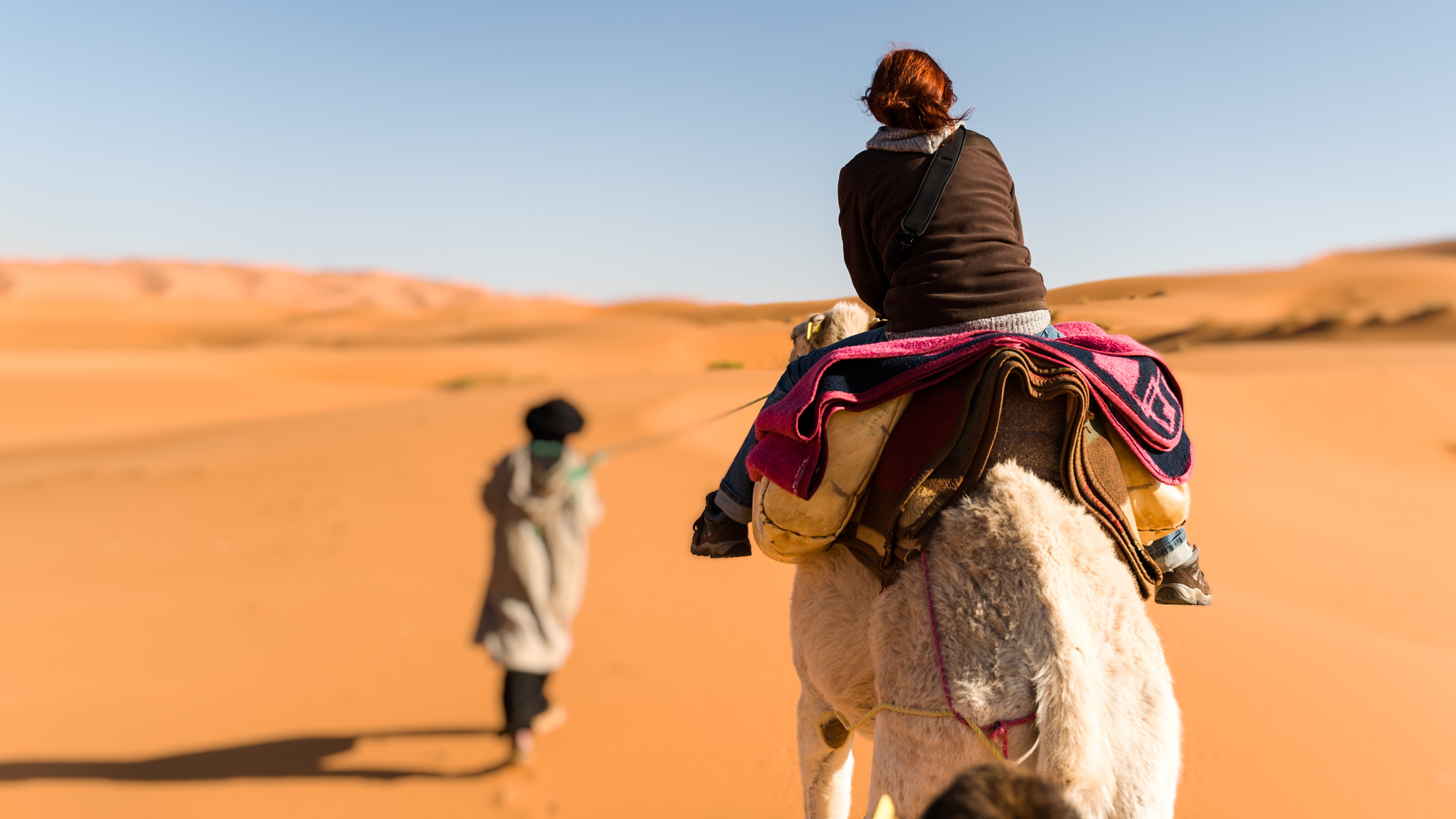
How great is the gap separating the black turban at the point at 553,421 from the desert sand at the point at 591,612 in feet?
3.21

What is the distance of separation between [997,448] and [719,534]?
35.6 inches

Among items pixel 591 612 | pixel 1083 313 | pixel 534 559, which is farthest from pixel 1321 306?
pixel 534 559

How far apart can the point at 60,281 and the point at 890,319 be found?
292ft

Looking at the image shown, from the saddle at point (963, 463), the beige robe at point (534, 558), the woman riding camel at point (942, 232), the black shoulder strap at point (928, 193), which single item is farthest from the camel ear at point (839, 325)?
the beige robe at point (534, 558)

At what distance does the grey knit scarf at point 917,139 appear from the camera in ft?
7.09

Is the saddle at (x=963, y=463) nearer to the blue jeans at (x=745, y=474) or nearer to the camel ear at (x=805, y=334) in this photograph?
the blue jeans at (x=745, y=474)

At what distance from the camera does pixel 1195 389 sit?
13.9 meters

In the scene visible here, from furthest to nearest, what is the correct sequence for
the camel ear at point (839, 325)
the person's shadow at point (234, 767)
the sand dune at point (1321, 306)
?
the sand dune at point (1321, 306)
the person's shadow at point (234, 767)
the camel ear at point (839, 325)

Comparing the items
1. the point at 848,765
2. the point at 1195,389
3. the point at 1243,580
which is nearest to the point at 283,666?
the point at 848,765

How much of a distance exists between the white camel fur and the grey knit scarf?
87cm

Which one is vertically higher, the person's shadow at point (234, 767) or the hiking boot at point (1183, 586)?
the hiking boot at point (1183, 586)

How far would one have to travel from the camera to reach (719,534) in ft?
8.13

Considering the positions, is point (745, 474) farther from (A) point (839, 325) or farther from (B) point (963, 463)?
(A) point (839, 325)

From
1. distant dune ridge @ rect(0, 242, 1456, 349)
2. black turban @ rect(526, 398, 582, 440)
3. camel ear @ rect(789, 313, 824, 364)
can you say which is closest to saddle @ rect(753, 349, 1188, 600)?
camel ear @ rect(789, 313, 824, 364)
